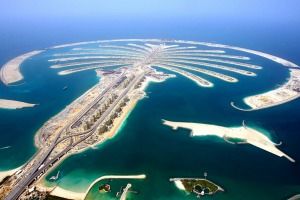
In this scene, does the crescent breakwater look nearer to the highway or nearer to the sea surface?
the highway

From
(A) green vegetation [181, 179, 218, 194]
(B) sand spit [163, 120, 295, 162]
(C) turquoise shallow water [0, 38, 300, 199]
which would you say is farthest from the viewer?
(B) sand spit [163, 120, 295, 162]

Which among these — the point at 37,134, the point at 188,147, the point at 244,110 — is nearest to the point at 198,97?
the point at 244,110

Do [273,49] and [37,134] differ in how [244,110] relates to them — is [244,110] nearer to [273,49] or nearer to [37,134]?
[37,134]

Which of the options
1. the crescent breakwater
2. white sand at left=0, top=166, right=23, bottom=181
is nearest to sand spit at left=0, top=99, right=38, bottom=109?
the crescent breakwater

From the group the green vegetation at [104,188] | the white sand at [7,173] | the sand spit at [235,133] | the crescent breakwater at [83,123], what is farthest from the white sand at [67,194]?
the sand spit at [235,133]

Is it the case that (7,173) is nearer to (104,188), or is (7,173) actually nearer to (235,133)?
(104,188)

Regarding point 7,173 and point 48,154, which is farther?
point 48,154

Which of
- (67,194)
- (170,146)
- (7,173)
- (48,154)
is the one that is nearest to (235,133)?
(170,146)
